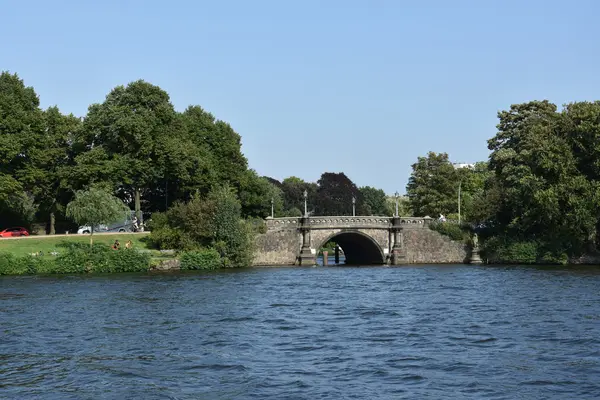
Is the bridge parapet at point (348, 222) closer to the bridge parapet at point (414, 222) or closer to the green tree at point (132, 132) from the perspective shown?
the bridge parapet at point (414, 222)

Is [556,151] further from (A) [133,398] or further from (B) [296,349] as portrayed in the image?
(A) [133,398]

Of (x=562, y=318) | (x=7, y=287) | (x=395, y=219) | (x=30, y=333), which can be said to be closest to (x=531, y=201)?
(x=395, y=219)

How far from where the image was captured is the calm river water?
23.9m

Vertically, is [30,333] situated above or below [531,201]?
below

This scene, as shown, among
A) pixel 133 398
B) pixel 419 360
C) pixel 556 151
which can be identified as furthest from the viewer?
pixel 556 151

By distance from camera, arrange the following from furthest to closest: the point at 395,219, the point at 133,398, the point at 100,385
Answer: the point at 395,219 < the point at 100,385 < the point at 133,398

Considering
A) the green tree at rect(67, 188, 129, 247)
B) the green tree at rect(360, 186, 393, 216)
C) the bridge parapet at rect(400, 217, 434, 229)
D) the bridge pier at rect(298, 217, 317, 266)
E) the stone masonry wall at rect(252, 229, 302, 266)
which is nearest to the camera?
the green tree at rect(67, 188, 129, 247)

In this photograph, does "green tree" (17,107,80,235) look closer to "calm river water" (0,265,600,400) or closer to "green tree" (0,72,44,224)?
"green tree" (0,72,44,224)

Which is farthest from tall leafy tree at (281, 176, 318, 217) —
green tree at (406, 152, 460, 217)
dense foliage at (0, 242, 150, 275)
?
dense foliage at (0, 242, 150, 275)

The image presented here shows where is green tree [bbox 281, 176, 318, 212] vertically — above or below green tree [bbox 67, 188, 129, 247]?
above

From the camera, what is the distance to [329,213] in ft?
468

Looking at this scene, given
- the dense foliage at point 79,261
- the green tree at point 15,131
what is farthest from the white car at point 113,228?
the dense foliage at point 79,261

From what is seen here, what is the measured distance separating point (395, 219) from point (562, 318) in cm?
4197

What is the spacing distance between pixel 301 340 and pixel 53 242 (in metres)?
43.4
